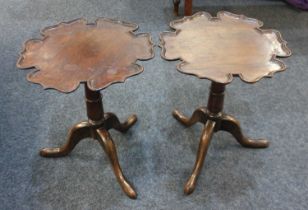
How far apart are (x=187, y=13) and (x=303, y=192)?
1499 millimetres

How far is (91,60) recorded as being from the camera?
1.14 m

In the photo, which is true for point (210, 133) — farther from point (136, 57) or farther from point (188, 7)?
point (188, 7)

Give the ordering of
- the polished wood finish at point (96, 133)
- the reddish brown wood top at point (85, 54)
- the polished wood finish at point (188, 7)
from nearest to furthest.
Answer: the reddish brown wood top at point (85, 54) < the polished wood finish at point (96, 133) < the polished wood finish at point (188, 7)

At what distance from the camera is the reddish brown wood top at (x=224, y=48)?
1.11 metres

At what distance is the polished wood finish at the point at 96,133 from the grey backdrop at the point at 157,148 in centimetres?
4

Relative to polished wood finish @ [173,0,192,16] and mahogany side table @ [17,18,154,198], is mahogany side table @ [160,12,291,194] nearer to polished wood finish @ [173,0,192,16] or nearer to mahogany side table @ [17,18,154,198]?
mahogany side table @ [17,18,154,198]

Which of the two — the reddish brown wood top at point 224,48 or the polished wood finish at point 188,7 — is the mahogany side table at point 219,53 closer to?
the reddish brown wood top at point 224,48

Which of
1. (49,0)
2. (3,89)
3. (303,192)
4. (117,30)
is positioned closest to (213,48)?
(117,30)

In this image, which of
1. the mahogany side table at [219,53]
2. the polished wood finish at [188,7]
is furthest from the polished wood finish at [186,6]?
the mahogany side table at [219,53]

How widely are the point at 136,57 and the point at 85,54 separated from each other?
0.17m

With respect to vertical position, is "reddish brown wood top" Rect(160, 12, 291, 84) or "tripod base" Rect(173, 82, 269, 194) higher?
"reddish brown wood top" Rect(160, 12, 291, 84)

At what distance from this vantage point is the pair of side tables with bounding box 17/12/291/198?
109cm

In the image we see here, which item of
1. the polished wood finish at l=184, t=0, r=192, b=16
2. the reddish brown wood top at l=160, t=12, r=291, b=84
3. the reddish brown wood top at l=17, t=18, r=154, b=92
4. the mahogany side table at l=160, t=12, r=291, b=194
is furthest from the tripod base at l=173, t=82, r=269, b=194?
the polished wood finish at l=184, t=0, r=192, b=16

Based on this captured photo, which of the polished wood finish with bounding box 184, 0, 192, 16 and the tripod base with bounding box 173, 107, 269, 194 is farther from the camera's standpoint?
the polished wood finish with bounding box 184, 0, 192, 16
